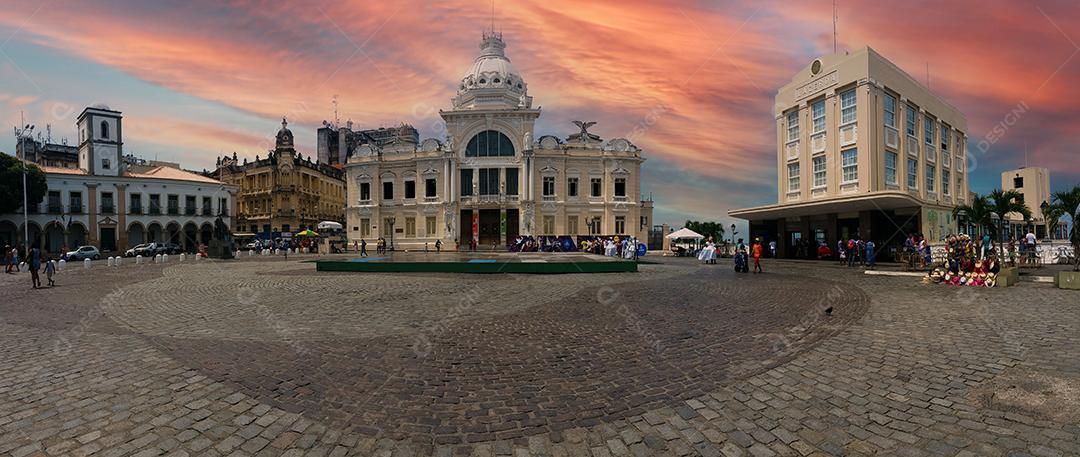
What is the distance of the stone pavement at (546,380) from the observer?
3895 mm

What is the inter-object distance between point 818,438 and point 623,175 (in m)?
48.7

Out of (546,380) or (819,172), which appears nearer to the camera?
(546,380)

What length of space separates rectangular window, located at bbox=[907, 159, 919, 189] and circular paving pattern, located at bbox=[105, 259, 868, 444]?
2565 centimetres

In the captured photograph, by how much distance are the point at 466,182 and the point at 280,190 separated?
31257mm

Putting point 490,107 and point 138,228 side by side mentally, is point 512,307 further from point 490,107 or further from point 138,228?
point 138,228

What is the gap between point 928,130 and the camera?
3528cm

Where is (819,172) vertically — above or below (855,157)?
below

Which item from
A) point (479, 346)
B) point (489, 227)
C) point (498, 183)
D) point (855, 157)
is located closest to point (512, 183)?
point (498, 183)

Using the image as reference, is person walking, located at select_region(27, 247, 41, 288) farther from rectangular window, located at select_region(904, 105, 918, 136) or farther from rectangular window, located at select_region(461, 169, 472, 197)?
rectangular window, located at select_region(904, 105, 918, 136)

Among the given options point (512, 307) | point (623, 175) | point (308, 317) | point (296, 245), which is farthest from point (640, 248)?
point (296, 245)

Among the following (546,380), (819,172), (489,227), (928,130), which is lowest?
(546,380)

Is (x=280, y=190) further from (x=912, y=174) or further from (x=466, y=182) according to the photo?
(x=912, y=174)

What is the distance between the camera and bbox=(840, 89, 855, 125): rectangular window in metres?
29.4

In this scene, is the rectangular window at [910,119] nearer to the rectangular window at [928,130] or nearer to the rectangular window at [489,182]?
the rectangular window at [928,130]
